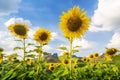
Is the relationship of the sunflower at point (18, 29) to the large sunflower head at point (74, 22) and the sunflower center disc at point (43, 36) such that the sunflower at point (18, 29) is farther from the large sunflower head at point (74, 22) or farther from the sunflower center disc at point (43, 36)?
the large sunflower head at point (74, 22)

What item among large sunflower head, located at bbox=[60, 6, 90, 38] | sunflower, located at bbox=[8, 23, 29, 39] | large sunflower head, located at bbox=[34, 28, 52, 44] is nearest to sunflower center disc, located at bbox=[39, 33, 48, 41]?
large sunflower head, located at bbox=[34, 28, 52, 44]

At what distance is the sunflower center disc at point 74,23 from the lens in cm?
600

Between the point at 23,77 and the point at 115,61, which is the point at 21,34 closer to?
the point at 23,77

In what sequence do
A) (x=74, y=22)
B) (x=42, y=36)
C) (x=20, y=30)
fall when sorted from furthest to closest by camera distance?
1. (x=20, y=30)
2. (x=42, y=36)
3. (x=74, y=22)

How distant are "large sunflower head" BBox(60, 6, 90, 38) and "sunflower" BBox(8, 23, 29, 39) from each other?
2554 mm

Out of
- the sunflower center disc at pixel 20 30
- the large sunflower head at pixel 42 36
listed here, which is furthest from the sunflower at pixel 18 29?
the large sunflower head at pixel 42 36

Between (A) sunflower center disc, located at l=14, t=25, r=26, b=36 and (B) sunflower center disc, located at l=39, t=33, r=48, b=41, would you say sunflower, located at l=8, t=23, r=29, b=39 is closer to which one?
(A) sunflower center disc, located at l=14, t=25, r=26, b=36

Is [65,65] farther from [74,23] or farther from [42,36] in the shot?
[42,36]

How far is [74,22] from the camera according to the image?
6012mm

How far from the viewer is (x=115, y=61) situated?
108 inches

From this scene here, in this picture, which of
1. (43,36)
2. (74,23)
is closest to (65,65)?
(74,23)

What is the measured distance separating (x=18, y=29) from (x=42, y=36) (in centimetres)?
90

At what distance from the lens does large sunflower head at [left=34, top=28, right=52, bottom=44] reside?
26.7 feet

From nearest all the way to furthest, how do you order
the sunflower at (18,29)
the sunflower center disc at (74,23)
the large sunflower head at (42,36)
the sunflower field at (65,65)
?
1. the sunflower field at (65,65)
2. the sunflower center disc at (74,23)
3. the large sunflower head at (42,36)
4. the sunflower at (18,29)
